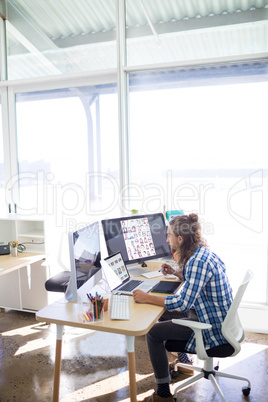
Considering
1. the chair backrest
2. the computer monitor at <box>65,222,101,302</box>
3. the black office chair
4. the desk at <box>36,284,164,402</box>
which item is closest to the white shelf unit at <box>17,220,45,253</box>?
the computer monitor at <box>65,222,101,302</box>

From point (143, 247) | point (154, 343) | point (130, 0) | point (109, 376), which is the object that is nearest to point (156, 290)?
point (154, 343)

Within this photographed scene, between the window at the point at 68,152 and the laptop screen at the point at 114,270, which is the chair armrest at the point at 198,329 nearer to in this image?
the laptop screen at the point at 114,270

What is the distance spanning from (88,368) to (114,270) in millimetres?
860

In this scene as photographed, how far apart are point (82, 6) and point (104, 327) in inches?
125

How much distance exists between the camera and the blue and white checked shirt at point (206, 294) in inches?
75.9

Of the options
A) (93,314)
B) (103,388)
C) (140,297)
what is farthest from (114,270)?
(103,388)

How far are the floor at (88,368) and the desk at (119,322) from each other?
46cm

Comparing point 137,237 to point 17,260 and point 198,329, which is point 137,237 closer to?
point 198,329

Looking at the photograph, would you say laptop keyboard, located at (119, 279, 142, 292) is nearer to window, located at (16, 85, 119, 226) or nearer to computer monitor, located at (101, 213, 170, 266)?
computer monitor, located at (101, 213, 170, 266)

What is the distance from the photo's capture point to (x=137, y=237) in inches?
106

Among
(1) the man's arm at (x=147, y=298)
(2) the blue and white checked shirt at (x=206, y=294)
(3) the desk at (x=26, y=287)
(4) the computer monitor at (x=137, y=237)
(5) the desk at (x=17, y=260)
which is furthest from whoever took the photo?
(3) the desk at (x=26, y=287)

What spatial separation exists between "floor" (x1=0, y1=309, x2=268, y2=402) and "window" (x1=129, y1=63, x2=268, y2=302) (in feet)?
3.00

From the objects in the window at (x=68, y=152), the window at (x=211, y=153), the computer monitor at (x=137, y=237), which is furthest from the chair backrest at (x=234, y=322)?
the window at (x=68, y=152)

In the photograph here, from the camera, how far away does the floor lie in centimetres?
231
